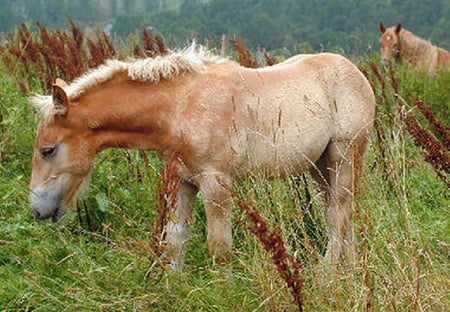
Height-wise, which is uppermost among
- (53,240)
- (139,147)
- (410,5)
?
(139,147)

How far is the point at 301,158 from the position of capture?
4.62 metres

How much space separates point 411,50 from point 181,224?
10373 millimetres

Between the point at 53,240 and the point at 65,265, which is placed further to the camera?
the point at 53,240

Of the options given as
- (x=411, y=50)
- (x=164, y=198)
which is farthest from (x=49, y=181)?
(x=411, y=50)

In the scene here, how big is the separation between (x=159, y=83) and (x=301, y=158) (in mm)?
1114

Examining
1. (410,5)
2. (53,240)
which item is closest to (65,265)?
(53,240)

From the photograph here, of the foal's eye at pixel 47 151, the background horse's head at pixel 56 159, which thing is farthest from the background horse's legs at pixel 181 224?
the foal's eye at pixel 47 151

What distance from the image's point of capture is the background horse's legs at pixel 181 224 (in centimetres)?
445

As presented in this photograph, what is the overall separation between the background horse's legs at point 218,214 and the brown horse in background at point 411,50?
30.0 ft

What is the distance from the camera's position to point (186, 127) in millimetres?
4207

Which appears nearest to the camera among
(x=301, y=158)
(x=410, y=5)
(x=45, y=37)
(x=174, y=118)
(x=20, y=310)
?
(x=20, y=310)

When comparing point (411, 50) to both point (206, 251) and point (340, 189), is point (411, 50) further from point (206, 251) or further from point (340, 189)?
point (206, 251)

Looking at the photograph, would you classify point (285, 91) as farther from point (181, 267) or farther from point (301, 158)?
point (181, 267)

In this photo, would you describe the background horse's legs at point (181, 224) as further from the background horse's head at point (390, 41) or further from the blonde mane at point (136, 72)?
the background horse's head at point (390, 41)
